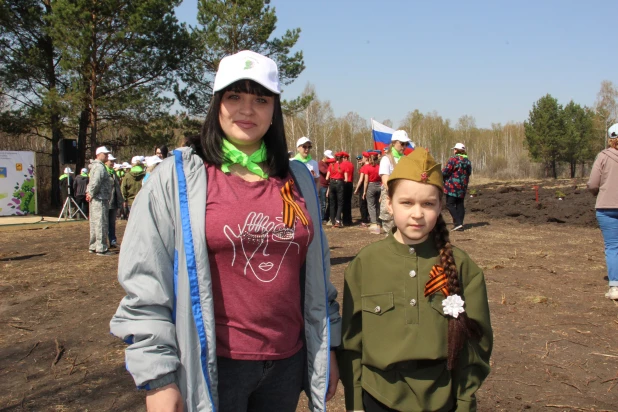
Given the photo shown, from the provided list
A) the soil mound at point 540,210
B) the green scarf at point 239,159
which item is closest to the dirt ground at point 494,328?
the green scarf at point 239,159

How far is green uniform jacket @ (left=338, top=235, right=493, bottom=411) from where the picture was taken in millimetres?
2080

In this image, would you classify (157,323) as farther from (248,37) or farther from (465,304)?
(248,37)

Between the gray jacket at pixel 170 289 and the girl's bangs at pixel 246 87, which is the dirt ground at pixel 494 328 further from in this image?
the girl's bangs at pixel 246 87

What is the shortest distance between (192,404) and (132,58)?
2316cm

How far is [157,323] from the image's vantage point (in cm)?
162

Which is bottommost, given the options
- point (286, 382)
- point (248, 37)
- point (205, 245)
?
point (286, 382)

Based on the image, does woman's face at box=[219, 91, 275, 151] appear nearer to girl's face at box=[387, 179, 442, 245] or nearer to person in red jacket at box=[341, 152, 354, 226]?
girl's face at box=[387, 179, 442, 245]

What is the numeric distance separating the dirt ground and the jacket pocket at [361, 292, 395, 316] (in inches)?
74.1

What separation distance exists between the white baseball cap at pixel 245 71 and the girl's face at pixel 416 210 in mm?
710

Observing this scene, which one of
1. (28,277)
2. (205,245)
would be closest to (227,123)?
(205,245)

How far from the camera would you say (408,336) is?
81.8 inches

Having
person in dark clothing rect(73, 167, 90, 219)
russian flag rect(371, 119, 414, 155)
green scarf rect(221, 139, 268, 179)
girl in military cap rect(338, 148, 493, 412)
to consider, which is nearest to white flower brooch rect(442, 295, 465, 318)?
girl in military cap rect(338, 148, 493, 412)

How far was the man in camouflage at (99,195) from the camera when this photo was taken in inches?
382

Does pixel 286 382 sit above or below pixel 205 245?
below
